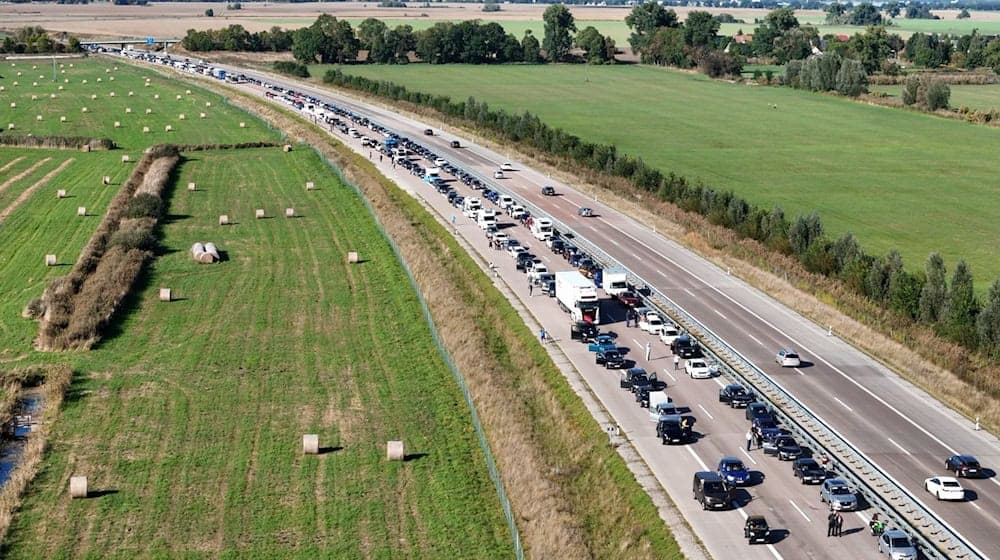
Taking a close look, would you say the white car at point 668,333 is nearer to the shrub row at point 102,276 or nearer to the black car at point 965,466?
the black car at point 965,466

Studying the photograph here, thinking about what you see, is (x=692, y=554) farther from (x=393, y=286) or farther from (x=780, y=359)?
(x=393, y=286)

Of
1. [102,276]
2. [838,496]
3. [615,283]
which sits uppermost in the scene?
[838,496]

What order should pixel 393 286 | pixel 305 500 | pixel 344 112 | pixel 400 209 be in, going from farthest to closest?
1. pixel 344 112
2. pixel 400 209
3. pixel 393 286
4. pixel 305 500

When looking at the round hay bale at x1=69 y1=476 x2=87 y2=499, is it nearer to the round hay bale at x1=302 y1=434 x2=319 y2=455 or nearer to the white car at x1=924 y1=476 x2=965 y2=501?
the round hay bale at x1=302 y1=434 x2=319 y2=455

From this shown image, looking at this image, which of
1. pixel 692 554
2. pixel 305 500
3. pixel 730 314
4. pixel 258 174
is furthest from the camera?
pixel 258 174

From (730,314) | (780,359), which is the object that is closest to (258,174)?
(730,314)

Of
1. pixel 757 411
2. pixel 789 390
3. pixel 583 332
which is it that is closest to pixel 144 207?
pixel 583 332

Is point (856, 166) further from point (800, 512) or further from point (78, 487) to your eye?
point (78, 487)
